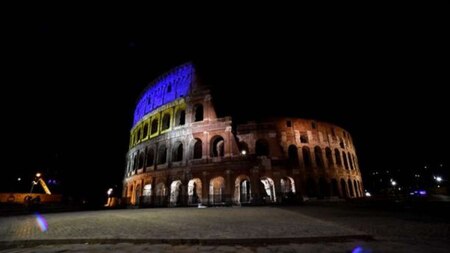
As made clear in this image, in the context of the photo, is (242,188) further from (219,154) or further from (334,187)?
(334,187)

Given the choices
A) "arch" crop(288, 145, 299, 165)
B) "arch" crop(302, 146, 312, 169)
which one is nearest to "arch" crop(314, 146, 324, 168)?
"arch" crop(302, 146, 312, 169)

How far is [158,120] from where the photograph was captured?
30719 mm

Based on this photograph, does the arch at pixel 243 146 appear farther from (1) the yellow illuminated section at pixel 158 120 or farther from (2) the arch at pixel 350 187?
(2) the arch at pixel 350 187

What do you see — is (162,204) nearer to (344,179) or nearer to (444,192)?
(344,179)

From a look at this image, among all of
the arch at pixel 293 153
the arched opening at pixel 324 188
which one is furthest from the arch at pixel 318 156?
the arch at pixel 293 153

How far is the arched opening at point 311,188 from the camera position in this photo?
2775 centimetres

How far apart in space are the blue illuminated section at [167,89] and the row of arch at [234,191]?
1126 centimetres

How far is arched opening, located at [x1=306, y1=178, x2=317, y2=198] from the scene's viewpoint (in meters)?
27.8

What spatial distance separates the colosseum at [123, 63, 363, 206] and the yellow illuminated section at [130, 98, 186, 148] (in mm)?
135

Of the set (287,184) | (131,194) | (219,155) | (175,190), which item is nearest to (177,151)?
(175,190)

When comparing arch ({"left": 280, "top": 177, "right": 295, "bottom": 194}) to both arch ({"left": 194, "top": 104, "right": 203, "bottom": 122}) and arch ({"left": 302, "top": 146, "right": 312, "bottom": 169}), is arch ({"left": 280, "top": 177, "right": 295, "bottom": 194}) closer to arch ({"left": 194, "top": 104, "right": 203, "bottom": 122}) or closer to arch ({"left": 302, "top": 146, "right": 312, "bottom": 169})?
arch ({"left": 302, "top": 146, "right": 312, "bottom": 169})

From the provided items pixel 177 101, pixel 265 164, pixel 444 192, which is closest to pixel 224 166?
pixel 265 164

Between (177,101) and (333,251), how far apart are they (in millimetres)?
26752

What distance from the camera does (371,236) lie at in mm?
5223
